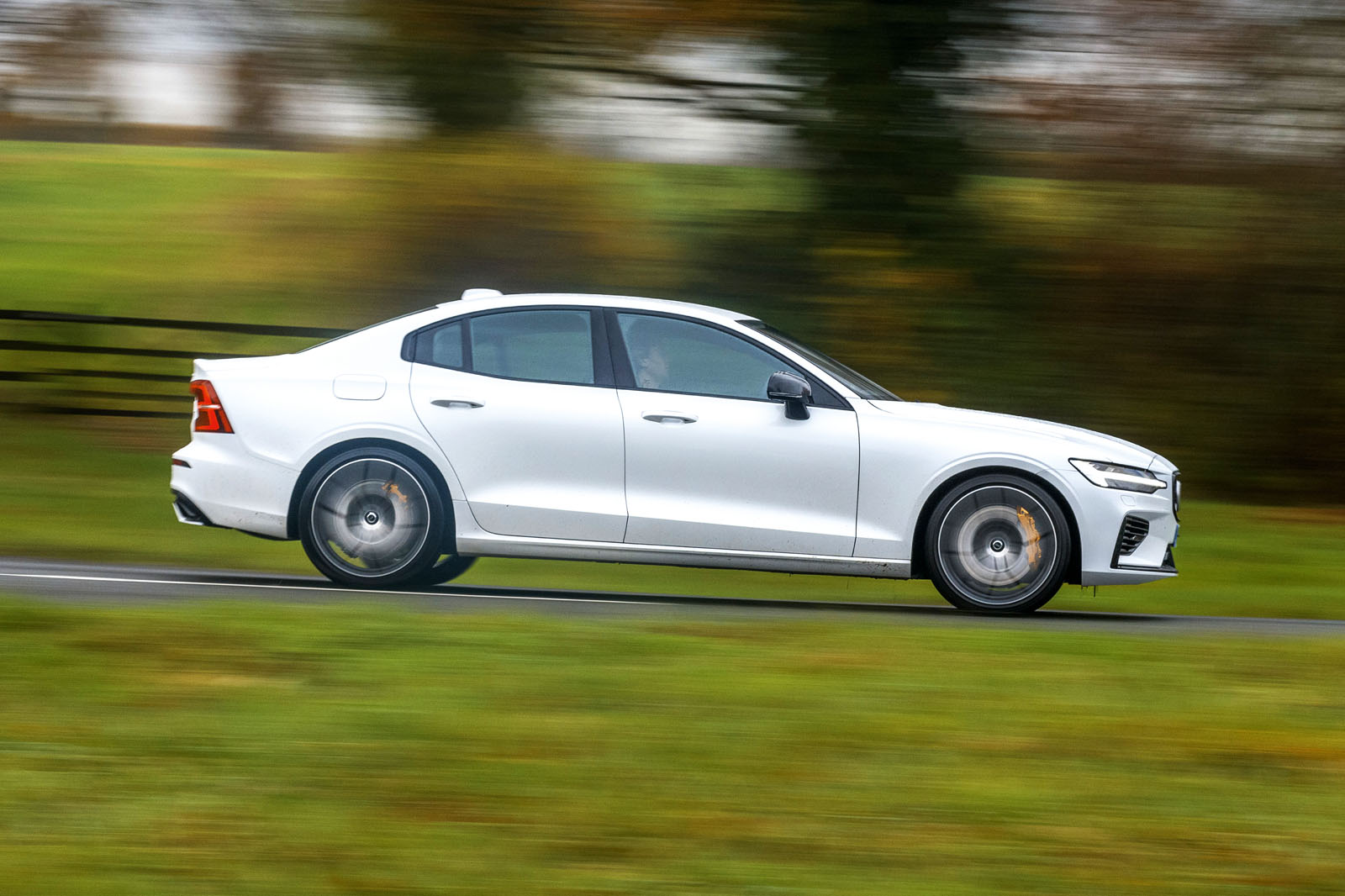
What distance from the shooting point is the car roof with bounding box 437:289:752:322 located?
27.7ft

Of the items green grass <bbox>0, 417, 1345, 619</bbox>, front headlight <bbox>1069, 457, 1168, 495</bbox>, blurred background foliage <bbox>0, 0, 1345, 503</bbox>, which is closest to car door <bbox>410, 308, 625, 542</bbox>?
green grass <bbox>0, 417, 1345, 619</bbox>

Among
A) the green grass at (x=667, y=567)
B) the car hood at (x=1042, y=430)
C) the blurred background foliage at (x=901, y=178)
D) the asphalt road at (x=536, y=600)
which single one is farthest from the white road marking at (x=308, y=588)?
the blurred background foliage at (x=901, y=178)

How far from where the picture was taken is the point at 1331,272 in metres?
14.6

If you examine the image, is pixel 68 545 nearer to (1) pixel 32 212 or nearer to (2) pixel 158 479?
(2) pixel 158 479

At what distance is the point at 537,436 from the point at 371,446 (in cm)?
91

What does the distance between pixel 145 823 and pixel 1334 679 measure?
466 cm

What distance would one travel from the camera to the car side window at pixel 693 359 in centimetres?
823

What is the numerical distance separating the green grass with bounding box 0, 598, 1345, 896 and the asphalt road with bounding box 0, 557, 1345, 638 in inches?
32.9

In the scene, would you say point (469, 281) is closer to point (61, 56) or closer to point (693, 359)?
point (61, 56)

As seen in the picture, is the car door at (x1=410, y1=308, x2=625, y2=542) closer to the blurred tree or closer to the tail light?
the tail light

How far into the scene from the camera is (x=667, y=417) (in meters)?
8.10

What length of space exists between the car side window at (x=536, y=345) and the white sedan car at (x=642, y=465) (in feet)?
0.04

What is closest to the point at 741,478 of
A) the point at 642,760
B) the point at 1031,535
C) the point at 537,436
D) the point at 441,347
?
the point at 537,436

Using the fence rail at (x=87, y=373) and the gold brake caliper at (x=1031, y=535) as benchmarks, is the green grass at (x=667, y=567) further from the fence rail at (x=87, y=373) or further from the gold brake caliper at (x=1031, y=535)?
the fence rail at (x=87, y=373)
